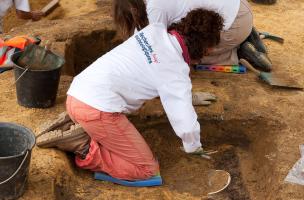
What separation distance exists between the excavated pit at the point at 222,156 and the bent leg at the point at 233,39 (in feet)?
3.56

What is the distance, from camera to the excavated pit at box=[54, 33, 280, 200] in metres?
4.15

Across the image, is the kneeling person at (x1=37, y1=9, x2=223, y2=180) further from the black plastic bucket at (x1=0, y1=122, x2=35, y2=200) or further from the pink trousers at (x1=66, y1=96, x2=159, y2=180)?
the black plastic bucket at (x1=0, y1=122, x2=35, y2=200)

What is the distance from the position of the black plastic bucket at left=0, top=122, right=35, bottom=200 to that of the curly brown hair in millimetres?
1525

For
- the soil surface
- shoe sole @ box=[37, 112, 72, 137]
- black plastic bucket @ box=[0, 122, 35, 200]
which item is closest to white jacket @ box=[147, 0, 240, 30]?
the soil surface

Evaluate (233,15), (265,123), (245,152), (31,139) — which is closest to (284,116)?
(265,123)

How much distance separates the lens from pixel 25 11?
21.8 ft

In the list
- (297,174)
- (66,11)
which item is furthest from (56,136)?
(66,11)

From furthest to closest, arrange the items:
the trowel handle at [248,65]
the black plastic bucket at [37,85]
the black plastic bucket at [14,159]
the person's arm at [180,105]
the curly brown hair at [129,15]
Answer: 1. the trowel handle at [248,65]
2. the curly brown hair at [129,15]
3. the black plastic bucket at [37,85]
4. the person's arm at [180,105]
5. the black plastic bucket at [14,159]

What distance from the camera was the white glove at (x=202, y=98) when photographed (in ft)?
15.5

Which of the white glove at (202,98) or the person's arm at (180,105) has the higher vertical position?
the person's arm at (180,105)

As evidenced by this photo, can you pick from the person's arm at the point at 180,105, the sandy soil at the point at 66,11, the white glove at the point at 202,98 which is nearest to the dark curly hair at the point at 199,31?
the person's arm at the point at 180,105

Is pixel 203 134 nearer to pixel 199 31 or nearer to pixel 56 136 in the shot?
pixel 199 31

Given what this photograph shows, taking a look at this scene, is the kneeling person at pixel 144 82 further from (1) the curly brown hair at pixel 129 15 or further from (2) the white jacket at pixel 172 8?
(2) the white jacket at pixel 172 8

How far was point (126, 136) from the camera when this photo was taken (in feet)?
12.5
